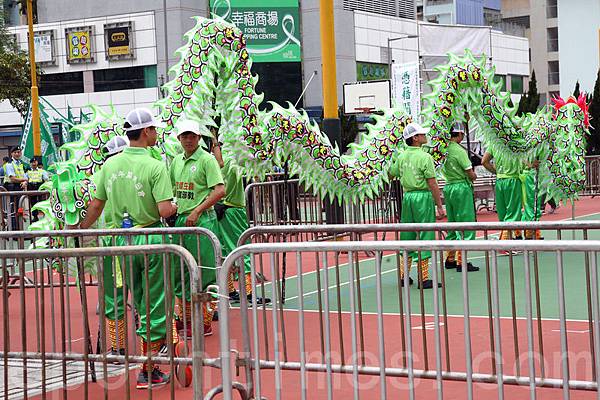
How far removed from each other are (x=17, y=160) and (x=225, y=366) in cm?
2027

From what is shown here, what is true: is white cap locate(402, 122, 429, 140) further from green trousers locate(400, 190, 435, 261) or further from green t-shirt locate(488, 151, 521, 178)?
green t-shirt locate(488, 151, 521, 178)

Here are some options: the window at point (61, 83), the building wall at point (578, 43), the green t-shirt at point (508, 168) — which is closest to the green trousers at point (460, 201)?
the green t-shirt at point (508, 168)

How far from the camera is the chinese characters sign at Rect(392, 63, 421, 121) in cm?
3234

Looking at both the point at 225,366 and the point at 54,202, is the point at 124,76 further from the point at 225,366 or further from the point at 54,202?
the point at 225,366

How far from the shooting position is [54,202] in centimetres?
935

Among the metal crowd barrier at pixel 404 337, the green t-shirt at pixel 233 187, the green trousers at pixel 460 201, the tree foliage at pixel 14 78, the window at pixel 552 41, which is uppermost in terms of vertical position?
the window at pixel 552 41

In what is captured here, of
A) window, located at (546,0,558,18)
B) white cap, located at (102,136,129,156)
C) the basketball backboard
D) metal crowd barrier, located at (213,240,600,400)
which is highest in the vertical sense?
window, located at (546,0,558,18)

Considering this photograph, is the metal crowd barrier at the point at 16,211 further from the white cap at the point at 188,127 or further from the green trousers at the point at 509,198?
the green trousers at the point at 509,198

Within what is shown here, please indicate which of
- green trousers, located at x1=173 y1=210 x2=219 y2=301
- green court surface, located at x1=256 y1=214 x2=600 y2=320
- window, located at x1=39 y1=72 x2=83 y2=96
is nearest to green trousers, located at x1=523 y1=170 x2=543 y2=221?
green court surface, located at x1=256 y1=214 x2=600 y2=320

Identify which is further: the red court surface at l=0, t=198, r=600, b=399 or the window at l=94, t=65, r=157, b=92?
the window at l=94, t=65, r=157, b=92

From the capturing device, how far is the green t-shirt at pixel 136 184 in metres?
7.86

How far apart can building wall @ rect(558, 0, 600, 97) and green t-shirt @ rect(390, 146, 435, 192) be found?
162 feet

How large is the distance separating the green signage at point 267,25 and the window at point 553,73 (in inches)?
1421

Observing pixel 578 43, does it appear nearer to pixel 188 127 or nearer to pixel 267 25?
pixel 267 25
